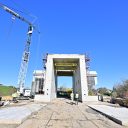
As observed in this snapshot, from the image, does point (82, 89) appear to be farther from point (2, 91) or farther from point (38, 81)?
point (2, 91)

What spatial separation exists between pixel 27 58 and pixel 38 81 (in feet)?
48.5

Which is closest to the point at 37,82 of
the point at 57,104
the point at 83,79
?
the point at 83,79

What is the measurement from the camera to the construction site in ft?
43.7

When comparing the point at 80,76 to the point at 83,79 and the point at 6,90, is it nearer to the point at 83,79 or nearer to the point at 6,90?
the point at 83,79

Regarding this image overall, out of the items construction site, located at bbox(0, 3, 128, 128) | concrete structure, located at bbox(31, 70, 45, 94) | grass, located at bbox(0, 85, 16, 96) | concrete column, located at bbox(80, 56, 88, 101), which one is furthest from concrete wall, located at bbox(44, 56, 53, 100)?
grass, located at bbox(0, 85, 16, 96)

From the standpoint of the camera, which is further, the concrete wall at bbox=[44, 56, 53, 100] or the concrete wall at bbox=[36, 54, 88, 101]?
the concrete wall at bbox=[44, 56, 53, 100]

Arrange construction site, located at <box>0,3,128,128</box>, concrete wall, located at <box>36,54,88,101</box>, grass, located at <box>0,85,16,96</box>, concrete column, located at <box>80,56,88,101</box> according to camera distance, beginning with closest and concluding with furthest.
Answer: construction site, located at <box>0,3,128,128</box> < concrete column, located at <box>80,56,88,101</box> < concrete wall, located at <box>36,54,88,101</box> < grass, located at <box>0,85,16,96</box>

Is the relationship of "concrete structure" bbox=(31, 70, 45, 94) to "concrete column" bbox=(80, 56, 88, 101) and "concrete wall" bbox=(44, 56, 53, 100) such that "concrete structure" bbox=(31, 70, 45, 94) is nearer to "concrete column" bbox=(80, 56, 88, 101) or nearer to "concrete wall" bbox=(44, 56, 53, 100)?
"concrete wall" bbox=(44, 56, 53, 100)

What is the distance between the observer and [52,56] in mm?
46531

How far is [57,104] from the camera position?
34.0 m

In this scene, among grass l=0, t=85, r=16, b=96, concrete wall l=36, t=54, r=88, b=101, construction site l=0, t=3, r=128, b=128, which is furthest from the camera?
grass l=0, t=85, r=16, b=96

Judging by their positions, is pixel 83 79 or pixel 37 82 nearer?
pixel 83 79

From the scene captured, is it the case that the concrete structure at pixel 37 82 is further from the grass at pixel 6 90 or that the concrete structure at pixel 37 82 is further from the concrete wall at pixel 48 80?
the concrete wall at pixel 48 80

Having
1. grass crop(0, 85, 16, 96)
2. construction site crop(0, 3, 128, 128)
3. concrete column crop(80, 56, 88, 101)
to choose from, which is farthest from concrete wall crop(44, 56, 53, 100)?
grass crop(0, 85, 16, 96)
